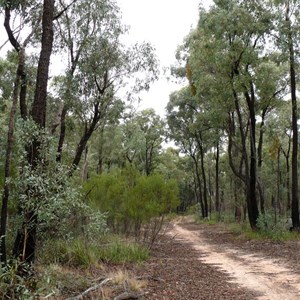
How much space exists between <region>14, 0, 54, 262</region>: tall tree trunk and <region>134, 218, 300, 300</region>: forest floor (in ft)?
7.64

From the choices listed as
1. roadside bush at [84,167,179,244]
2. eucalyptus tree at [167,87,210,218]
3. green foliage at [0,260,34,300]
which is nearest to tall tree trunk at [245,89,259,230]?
roadside bush at [84,167,179,244]

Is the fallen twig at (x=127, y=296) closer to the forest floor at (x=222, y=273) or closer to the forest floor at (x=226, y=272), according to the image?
the forest floor at (x=222, y=273)

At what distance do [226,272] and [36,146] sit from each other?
6171 millimetres

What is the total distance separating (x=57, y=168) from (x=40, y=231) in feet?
4.47

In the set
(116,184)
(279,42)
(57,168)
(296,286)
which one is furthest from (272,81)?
(57,168)

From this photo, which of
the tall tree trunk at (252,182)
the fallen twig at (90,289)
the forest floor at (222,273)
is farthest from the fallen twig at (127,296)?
the tall tree trunk at (252,182)

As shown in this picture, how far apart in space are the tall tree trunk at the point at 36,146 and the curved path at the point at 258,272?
14.1 ft

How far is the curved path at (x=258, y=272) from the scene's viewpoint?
7921 mm

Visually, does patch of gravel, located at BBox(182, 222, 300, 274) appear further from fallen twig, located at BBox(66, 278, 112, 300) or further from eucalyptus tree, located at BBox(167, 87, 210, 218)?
eucalyptus tree, located at BBox(167, 87, 210, 218)

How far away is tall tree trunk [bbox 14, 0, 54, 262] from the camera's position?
6.73 m

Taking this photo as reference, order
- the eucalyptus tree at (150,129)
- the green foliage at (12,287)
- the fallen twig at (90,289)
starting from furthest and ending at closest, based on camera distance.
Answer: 1. the eucalyptus tree at (150,129)
2. the fallen twig at (90,289)
3. the green foliage at (12,287)

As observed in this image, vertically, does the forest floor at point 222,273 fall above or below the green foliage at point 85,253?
below

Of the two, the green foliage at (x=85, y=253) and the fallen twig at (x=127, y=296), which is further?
the green foliage at (x=85, y=253)

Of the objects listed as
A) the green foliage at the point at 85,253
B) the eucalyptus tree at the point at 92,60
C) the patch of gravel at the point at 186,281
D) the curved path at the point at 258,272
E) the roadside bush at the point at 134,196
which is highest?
the eucalyptus tree at the point at 92,60
